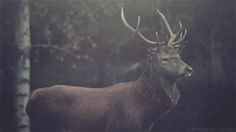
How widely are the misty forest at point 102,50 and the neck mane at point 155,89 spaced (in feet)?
8.67

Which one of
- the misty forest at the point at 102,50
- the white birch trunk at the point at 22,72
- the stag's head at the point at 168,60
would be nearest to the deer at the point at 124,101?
the stag's head at the point at 168,60

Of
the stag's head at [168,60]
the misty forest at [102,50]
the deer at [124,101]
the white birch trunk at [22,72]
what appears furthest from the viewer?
the misty forest at [102,50]

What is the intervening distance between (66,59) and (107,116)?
4.40 metres

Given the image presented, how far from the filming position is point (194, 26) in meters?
15.1

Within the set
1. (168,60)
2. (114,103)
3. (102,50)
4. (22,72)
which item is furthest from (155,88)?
(102,50)

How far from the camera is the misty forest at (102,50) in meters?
13.0

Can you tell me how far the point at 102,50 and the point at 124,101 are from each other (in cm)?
445

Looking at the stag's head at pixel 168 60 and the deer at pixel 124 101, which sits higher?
the stag's head at pixel 168 60

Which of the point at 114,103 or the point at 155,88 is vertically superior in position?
the point at 155,88

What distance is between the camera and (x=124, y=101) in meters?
10.1

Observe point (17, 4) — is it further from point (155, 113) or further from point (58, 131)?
point (155, 113)

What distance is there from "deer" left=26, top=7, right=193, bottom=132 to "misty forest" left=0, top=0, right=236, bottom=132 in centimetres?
208

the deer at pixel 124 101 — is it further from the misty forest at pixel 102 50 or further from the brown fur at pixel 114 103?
the misty forest at pixel 102 50

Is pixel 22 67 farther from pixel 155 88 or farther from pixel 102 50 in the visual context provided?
pixel 155 88
